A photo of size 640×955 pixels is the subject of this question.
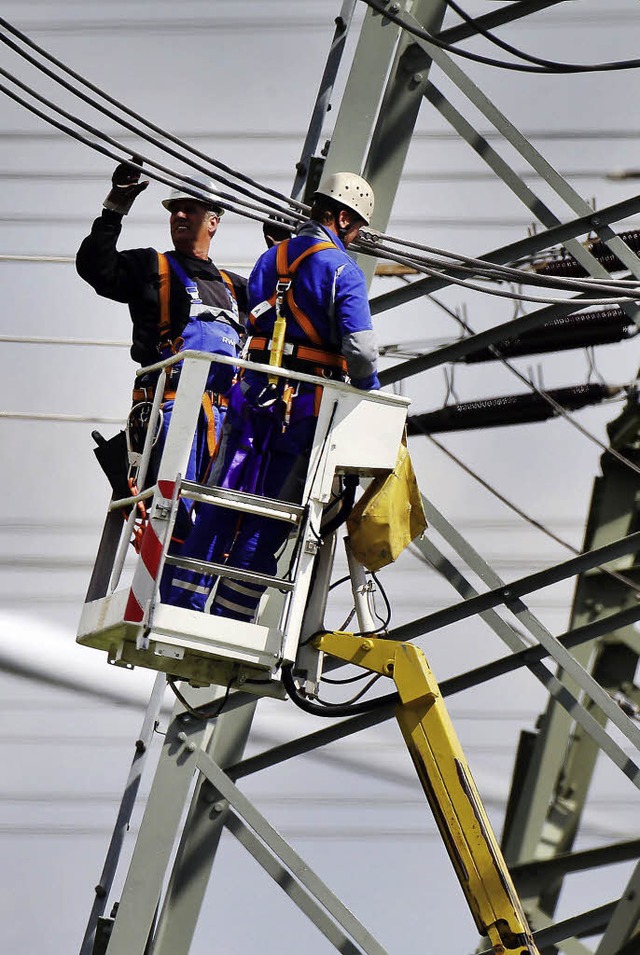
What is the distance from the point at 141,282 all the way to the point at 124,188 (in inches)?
20.6

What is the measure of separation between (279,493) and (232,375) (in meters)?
0.65

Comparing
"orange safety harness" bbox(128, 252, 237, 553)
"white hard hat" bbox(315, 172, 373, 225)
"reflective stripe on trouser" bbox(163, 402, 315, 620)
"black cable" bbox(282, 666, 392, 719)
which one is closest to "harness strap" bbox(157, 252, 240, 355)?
"orange safety harness" bbox(128, 252, 237, 553)

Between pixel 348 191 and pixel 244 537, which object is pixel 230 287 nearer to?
pixel 348 191

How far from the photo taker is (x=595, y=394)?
14281mm

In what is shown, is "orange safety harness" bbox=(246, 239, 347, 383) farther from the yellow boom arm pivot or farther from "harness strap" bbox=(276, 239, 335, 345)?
the yellow boom arm pivot

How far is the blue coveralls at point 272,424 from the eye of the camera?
6211 millimetres

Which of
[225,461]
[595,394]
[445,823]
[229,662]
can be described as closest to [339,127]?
[225,461]

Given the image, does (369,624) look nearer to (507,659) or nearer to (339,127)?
(507,659)

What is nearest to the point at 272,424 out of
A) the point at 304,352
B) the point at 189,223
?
the point at 304,352

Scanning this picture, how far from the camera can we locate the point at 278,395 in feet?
20.6

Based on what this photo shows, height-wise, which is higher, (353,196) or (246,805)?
(353,196)

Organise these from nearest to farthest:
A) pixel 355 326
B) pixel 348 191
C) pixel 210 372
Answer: pixel 355 326
pixel 348 191
pixel 210 372

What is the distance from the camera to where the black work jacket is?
7020 mm

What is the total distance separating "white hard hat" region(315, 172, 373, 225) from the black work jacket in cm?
93
